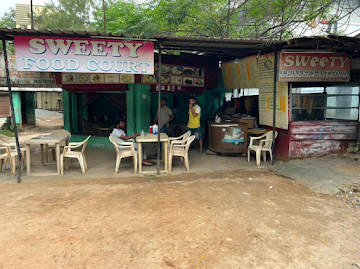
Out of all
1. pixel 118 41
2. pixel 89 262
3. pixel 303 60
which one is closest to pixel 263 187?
pixel 303 60

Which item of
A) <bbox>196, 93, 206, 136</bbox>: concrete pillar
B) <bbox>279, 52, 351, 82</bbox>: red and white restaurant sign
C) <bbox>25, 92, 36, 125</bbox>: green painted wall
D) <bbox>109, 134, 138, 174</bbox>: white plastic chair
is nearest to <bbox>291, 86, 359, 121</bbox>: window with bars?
<bbox>279, 52, 351, 82</bbox>: red and white restaurant sign

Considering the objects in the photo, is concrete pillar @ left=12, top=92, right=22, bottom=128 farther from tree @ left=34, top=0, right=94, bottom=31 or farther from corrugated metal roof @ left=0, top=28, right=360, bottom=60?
corrugated metal roof @ left=0, top=28, right=360, bottom=60

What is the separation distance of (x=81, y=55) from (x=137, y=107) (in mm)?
3245

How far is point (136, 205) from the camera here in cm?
461

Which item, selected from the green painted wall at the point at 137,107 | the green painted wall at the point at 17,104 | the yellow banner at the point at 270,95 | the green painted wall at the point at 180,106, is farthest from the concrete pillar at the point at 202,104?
the green painted wall at the point at 17,104

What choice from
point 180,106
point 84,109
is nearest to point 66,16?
point 84,109

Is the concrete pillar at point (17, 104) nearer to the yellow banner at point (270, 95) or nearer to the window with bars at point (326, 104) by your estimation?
the yellow banner at point (270, 95)

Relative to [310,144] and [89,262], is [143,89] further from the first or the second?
[89,262]

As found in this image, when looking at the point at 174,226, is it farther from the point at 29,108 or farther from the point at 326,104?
the point at 29,108

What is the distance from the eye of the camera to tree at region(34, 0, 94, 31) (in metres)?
19.5

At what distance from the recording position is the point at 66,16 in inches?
777

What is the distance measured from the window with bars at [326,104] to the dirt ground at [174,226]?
90.5 inches

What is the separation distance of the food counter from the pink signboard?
2866 millimetres

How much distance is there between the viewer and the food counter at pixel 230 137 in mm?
7816
